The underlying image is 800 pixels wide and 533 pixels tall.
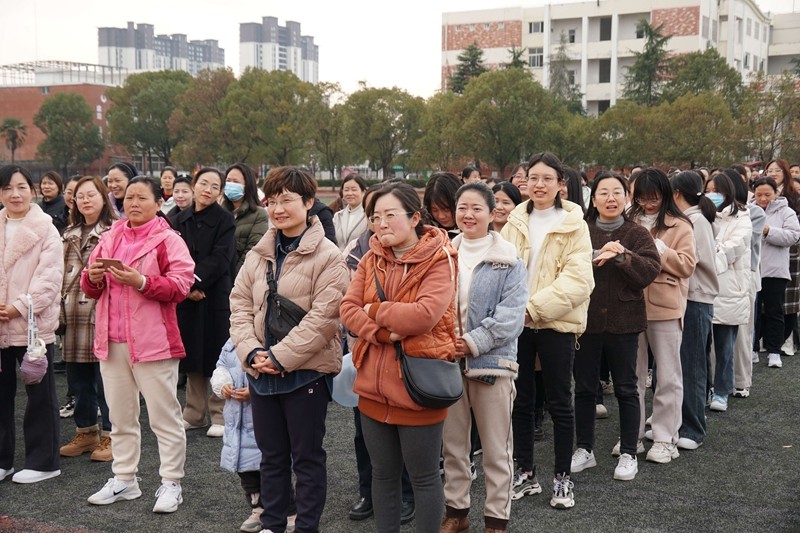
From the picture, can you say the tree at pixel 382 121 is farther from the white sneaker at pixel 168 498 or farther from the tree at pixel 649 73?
the white sneaker at pixel 168 498

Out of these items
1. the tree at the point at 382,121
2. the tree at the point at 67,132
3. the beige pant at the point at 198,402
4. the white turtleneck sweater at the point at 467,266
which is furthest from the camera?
the tree at the point at 67,132

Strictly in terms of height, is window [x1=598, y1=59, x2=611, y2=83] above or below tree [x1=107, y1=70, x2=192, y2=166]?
above

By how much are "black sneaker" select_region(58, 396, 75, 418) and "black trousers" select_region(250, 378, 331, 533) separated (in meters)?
3.36

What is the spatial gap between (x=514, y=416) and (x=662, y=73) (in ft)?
191

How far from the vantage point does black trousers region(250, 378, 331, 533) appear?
160 inches

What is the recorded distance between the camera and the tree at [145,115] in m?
A: 63.8

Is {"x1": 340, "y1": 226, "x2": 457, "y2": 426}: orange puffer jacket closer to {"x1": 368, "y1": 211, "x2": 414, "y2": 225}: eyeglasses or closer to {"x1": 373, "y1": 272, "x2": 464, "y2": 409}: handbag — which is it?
{"x1": 373, "y1": 272, "x2": 464, "y2": 409}: handbag

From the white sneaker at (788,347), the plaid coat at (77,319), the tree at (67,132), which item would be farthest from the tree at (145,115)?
the plaid coat at (77,319)

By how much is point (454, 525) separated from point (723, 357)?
366 cm

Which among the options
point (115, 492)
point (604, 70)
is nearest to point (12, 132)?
point (604, 70)

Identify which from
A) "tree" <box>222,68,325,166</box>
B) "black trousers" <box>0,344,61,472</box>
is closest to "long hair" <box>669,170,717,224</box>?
"black trousers" <box>0,344,61,472</box>

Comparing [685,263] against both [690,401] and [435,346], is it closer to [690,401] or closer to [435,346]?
[690,401]

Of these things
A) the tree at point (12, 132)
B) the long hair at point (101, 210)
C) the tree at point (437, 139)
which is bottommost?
the long hair at point (101, 210)

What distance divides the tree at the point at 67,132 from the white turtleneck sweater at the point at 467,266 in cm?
7151
